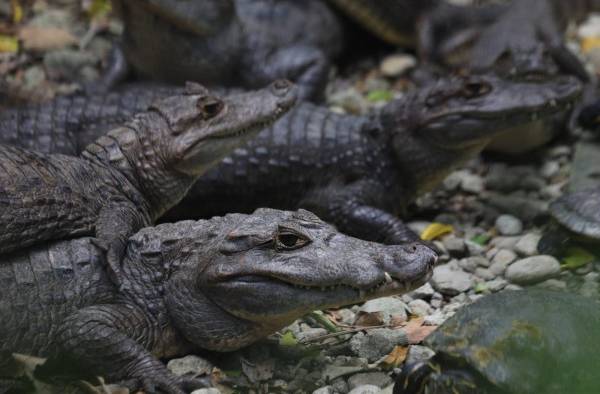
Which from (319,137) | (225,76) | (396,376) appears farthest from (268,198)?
(396,376)

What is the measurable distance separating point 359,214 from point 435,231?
1.50 feet

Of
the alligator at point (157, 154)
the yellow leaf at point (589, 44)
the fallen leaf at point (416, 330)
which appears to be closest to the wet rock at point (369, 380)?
the fallen leaf at point (416, 330)

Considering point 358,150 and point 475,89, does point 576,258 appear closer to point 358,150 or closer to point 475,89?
point 475,89

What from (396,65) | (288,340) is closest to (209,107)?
(288,340)

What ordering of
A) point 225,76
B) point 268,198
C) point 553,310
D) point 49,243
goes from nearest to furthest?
point 553,310 → point 49,243 → point 268,198 → point 225,76

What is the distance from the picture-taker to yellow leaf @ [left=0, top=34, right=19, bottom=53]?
22.1 feet

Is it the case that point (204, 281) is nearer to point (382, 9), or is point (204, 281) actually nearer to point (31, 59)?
point (31, 59)

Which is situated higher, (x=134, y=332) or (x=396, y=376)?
(x=134, y=332)

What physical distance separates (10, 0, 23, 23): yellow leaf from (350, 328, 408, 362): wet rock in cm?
460

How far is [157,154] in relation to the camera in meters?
4.63

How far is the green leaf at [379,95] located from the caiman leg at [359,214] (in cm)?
161

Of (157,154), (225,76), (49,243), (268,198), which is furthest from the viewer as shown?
(225,76)

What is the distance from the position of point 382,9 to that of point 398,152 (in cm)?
259

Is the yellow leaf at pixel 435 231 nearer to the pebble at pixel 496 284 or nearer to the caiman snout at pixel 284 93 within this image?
the pebble at pixel 496 284
